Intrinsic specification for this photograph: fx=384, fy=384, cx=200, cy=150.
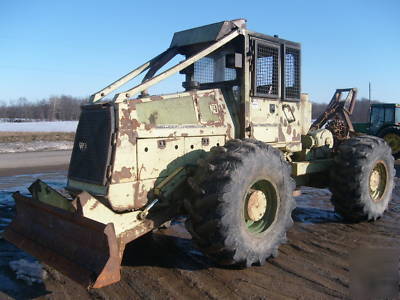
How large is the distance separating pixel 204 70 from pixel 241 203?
8.46 feet

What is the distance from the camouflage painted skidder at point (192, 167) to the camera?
13.6 ft

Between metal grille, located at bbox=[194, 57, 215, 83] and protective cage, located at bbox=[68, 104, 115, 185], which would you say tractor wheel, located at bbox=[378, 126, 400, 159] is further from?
protective cage, located at bbox=[68, 104, 115, 185]

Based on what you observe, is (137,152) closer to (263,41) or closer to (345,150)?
(263,41)

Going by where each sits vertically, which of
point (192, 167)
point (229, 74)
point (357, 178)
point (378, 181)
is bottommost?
point (378, 181)

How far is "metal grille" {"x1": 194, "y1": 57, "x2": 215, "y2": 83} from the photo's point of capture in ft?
19.8

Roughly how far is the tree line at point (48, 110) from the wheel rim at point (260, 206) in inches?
3420

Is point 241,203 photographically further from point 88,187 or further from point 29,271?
point 29,271

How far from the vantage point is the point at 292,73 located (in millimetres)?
6371

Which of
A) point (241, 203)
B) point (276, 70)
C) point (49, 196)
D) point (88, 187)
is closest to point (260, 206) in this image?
point (241, 203)

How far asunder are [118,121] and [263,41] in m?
2.61

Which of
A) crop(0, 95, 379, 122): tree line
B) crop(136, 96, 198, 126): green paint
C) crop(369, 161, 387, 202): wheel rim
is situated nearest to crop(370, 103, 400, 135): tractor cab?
crop(369, 161, 387, 202): wheel rim

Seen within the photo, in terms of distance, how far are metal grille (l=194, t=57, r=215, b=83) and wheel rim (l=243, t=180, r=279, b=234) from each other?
6.69 ft

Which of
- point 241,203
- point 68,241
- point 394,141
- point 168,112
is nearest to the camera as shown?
point 68,241

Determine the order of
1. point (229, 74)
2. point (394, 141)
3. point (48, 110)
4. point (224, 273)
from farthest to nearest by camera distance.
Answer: point (48, 110) < point (394, 141) < point (229, 74) < point (224, 273)
